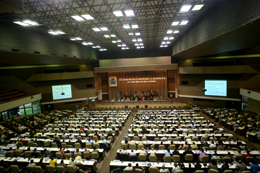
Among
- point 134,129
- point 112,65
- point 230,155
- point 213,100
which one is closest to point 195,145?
point 230,155

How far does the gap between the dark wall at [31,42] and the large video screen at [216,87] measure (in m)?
19.9

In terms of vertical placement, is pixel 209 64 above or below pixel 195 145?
above

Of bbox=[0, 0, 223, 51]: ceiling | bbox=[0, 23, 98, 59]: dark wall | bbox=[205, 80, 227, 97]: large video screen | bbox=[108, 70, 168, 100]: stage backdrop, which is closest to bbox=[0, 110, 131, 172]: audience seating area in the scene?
bbox=[0, 23, 98, 59]: dark wall

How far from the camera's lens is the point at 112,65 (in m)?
29.3

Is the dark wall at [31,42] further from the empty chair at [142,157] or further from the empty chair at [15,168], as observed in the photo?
the empty chair at [142,157]

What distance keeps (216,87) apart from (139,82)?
42.6ft

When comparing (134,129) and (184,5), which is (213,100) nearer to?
(134,129)

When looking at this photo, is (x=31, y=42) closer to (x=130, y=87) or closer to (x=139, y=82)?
(x=130, y=87)

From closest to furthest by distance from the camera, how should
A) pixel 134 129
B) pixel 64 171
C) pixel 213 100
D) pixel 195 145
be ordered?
pixel 64 171, pixel 195 145, pixel 134 129, pixel 213 100

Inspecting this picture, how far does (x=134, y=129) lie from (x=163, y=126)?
2448mm

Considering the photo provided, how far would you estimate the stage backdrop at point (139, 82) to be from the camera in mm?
28172

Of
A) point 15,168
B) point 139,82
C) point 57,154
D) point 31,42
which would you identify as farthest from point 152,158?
point 139,82

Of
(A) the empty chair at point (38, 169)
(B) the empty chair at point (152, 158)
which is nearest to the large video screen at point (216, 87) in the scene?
(B) the empty chair at point (152, 158)

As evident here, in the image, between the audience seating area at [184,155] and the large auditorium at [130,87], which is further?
the large auditorium at [130,87]
